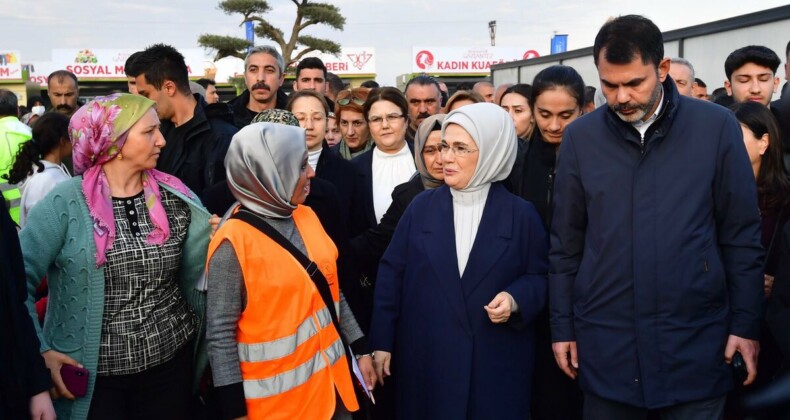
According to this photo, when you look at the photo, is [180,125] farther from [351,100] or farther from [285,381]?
[285,381]

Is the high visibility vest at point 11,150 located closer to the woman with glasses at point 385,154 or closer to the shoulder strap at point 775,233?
the woman with glasses at point 385,154

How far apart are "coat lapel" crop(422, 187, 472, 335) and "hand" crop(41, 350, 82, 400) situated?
1.38 meters

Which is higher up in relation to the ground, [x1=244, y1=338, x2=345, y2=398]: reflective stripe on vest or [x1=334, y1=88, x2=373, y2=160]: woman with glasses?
[x1=334, y1=88, x2=373, y2=160]: woman with glasses

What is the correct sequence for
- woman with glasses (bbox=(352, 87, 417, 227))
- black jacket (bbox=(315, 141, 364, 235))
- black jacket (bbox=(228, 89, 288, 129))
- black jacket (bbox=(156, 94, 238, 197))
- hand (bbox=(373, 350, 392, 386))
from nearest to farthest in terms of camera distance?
hand (bbox=(373, 350, 392, 386))
black jacket (bbox=(315, 141, 364, 235))
black jacket (bbox=(156, 94, 238, 197))
woman with glasses (bbox=(352, 87, 417, 227))
black jacket (bbox=(228, 89, 288, 129))

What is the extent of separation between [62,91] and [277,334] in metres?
5.43

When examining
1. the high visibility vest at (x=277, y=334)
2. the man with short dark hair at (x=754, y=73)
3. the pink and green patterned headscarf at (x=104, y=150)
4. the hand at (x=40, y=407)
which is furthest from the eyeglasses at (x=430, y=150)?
the man with short dark hair at (x=754, y=73)

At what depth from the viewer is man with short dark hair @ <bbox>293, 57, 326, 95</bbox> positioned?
6.19 meters

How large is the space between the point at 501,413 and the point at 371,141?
2.91 m

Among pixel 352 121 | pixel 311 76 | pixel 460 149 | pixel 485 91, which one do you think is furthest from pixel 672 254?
pixel 485 91

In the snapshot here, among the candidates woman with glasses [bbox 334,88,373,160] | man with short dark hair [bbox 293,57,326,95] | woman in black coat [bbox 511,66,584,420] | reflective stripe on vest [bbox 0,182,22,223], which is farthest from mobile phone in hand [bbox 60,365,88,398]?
man with short dark hair [bbox 293,57,326,95]

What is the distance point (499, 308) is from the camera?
8.36 ft

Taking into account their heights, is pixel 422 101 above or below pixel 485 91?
below

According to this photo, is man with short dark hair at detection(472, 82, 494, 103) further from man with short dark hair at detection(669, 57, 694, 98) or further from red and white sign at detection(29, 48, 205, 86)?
red and white sign at detection(29, 48, 205, 86)

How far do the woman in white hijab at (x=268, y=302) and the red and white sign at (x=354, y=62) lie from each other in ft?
109
